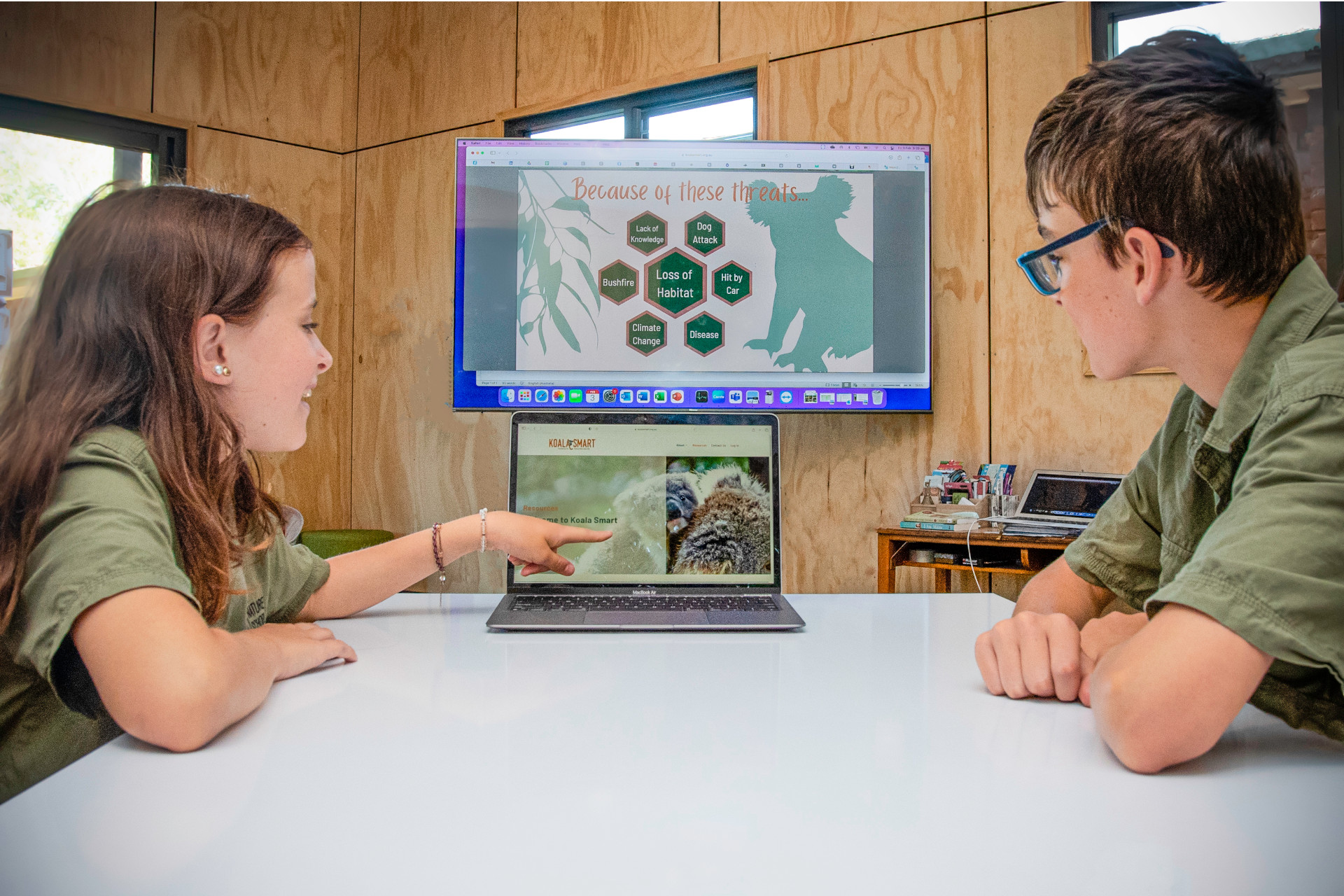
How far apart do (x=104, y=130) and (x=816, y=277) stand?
3059 millimetres

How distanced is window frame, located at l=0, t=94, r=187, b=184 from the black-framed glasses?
3407 mm

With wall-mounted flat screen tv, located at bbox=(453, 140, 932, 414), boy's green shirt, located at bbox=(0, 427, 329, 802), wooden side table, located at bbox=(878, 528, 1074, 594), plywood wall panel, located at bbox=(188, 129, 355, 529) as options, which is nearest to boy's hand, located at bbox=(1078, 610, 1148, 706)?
boy's green shirt, located at bbox=(0, 427, 329, 802)

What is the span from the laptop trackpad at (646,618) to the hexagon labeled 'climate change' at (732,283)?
1.53m

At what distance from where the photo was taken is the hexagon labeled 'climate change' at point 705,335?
7.98 ft

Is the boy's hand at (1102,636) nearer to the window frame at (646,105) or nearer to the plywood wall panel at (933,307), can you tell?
the plywood wall panel at (933,307)

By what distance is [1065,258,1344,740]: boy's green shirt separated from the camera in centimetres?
56

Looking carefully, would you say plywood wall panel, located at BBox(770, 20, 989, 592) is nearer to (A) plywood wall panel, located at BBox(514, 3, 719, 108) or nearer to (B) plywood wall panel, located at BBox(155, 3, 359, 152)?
(A) plywood wall panel, located at BBox(514, 3, 719, 108)

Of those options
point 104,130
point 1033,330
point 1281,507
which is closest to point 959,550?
point 1033,330

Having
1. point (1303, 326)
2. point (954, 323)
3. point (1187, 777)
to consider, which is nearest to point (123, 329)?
point (1187, 777)

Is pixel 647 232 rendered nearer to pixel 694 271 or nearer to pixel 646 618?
pixel 694 271

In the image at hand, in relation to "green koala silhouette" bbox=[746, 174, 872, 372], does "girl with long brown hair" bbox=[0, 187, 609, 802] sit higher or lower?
lower

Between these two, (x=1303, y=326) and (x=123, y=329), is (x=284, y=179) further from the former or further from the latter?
(x=1303, y=326)

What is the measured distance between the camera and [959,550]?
7.80ft

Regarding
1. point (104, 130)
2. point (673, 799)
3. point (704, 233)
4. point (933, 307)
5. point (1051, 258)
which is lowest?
point (673, 799)
